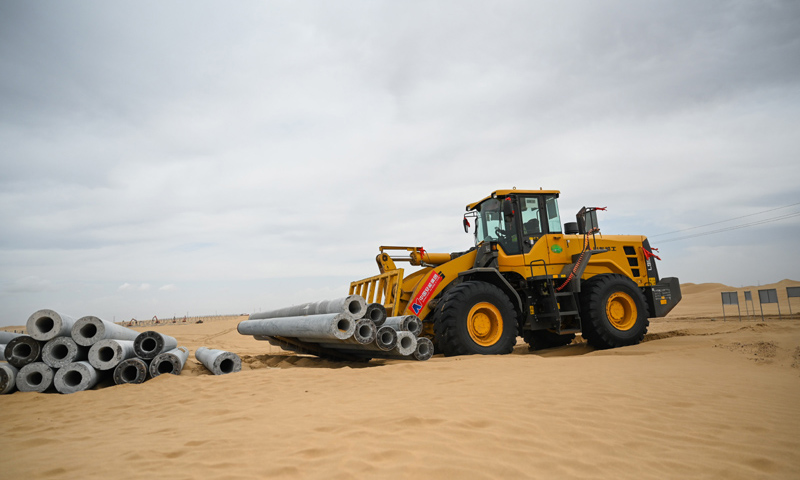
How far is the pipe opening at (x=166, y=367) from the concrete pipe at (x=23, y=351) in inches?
68.8

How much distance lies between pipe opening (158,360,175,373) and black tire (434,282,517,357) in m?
4.73

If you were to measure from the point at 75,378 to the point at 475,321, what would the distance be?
6846 mm

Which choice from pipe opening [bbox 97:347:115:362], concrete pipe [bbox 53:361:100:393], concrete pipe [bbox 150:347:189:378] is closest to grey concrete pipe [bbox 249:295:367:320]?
concrete pipe [bbox 150:347:189:378]

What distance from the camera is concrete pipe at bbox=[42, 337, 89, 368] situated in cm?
720

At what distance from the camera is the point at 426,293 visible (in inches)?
365

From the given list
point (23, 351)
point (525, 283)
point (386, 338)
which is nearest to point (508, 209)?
point (525, 283)

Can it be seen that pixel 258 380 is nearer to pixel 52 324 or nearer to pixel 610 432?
pixel 52 324

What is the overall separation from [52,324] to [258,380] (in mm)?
3659

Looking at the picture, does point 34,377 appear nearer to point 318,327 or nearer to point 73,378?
point 73,378

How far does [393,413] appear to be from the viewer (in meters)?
4.31

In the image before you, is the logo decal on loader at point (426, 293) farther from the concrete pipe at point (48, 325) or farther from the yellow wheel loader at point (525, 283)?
the concrete pipe at point (48, 325)

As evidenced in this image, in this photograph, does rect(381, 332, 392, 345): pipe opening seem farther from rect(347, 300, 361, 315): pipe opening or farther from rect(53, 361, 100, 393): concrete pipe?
rect(53, 361, 100, 393): concrete pipe

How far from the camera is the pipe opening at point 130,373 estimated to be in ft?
24.8

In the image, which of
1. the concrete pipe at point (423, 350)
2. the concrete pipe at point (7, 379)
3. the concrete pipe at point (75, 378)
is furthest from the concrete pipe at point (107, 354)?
the concrete pipe at point (423, 350)
